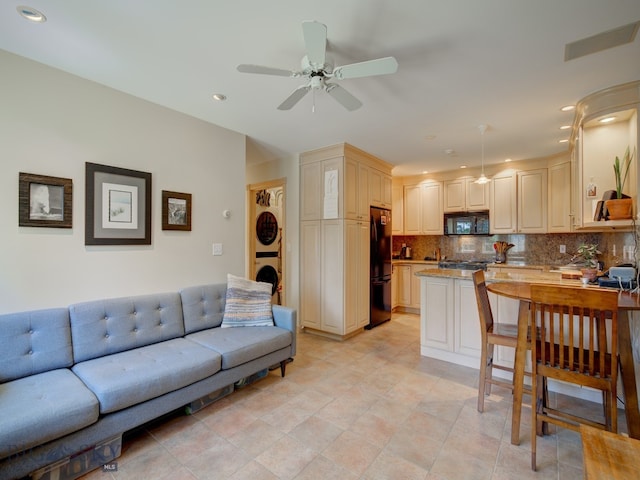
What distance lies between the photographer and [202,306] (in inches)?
113

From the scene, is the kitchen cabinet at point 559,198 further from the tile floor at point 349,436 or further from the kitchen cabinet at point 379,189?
the tile floor at point 349,436

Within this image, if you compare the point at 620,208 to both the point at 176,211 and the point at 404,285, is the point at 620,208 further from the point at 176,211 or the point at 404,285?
the point at 176,211

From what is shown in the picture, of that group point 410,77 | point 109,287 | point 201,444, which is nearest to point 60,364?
point 109,287

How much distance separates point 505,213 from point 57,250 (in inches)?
226

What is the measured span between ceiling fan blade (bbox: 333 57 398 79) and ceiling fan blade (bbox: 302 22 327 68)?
137mm

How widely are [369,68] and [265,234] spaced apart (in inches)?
161

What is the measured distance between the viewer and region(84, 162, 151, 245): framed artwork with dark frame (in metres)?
2.42

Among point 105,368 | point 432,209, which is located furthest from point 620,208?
point 105,368

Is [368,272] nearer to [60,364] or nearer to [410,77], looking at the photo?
[410,77]

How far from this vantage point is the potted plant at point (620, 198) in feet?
8.30

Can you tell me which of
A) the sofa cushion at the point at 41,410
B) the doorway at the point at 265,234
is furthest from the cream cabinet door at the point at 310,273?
the sofa cushion at the point at 41,410

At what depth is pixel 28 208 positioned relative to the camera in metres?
2.12

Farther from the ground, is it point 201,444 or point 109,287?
point 109,287

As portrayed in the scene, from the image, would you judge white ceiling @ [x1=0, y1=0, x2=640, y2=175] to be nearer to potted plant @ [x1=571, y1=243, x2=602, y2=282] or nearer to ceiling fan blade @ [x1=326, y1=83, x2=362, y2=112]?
ceiling fan blade @ [x1=326, y1=83, x2=362, y2=112]
